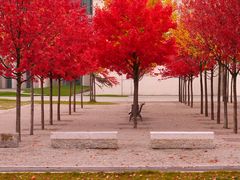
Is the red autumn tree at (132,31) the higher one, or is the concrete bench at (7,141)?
the red autumn tree at (132,31)

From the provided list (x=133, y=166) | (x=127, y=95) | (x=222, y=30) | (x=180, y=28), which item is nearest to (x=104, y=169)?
(x=133, y=166)

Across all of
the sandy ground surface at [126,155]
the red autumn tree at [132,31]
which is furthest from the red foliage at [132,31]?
the sandy ground surface at [126,155]

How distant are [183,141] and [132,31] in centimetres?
831

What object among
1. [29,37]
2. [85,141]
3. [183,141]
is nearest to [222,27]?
[183,141]

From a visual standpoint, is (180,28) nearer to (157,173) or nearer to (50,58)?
(50,58)

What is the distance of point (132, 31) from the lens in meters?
26.3

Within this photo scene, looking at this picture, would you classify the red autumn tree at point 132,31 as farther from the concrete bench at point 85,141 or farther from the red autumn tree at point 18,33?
the concrete bench at point 85,141

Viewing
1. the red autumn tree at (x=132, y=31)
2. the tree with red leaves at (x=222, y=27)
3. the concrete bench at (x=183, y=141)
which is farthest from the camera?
the red autumn tree at (x=132, y=31)

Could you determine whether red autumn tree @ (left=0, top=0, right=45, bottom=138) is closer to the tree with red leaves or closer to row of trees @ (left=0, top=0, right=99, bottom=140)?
row of trees @ (left=0, top=0, right=99, bottom=140)

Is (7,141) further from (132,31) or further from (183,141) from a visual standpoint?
(132,31)

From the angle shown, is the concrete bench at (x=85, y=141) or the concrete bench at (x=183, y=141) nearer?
the concrete bench at (x=183, y=141)

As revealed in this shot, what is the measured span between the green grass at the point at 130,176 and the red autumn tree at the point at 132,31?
510 inches

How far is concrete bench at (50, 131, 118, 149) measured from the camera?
19.4 m

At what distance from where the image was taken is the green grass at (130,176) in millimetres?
13547
